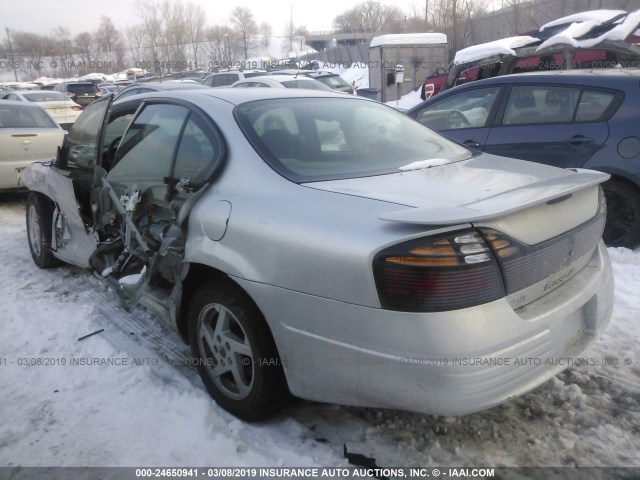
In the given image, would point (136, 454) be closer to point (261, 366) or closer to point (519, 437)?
point (261, 366)

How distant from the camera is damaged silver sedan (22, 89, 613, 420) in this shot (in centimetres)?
188

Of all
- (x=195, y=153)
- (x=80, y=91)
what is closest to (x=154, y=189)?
(x=195, y=153)

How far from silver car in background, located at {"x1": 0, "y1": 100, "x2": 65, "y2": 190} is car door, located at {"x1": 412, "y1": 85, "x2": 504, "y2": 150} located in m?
5.40

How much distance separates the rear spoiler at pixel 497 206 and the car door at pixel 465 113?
2819 mm

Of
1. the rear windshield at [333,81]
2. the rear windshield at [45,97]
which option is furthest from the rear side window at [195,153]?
the rear windshield at [45,97]

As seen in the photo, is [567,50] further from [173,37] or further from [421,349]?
[173,37]

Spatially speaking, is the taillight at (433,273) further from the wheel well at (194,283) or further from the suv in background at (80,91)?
the suv in background at (80,91)

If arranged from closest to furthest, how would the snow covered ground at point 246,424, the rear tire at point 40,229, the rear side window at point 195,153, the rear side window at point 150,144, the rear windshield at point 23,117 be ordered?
the snow covered ground at point 246,424
the rear side window at point 195,153
the rear side window at point 150,144
the rear tire at point 40,229
the rear windshield at point 23,117

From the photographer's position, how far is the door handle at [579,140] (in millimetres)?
4543

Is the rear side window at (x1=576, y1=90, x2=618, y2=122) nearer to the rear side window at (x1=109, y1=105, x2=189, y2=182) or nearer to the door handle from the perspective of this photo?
the door handle

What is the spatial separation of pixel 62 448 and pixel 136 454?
1.28 feet

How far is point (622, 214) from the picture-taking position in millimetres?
4555

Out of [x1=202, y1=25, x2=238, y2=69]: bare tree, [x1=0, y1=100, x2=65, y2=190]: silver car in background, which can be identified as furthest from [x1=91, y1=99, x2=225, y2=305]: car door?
[x1=202, y1=25, x2=238, y2=69]: bare tree

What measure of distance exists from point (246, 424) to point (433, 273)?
1.31 m
